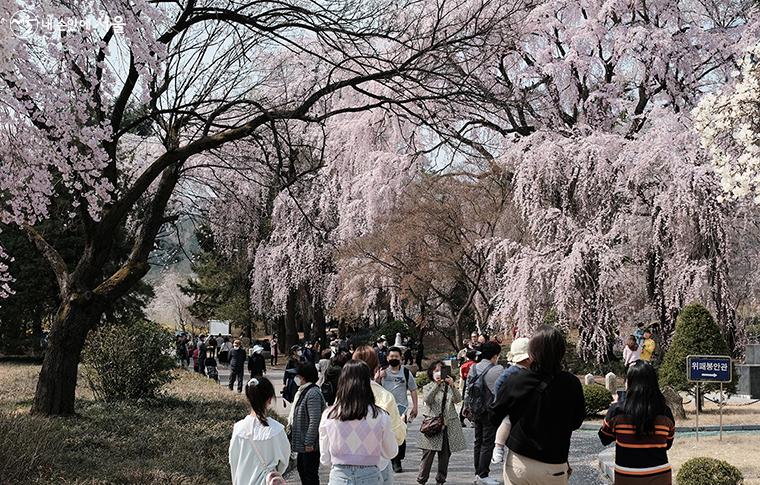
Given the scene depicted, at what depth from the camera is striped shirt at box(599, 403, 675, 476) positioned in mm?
5938

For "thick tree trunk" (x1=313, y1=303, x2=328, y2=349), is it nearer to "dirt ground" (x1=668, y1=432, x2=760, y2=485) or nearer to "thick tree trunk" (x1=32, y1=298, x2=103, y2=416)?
"thick tree trunk" (x1=32, y1=298, x2=103, y2=416)

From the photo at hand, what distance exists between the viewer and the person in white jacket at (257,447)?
591 cm

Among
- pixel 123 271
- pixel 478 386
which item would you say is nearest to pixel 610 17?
pixel 123 271

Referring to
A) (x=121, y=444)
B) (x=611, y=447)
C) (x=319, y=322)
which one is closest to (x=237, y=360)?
(x=121, y=444)

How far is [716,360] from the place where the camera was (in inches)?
548

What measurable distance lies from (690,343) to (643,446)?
12776 millimetres

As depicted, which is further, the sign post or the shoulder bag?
the sign post

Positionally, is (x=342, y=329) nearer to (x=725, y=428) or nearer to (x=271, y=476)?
(x=725, y=428)

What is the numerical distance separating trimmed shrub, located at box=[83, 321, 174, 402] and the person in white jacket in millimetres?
11804

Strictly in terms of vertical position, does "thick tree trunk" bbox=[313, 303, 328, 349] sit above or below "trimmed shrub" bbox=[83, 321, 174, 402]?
above

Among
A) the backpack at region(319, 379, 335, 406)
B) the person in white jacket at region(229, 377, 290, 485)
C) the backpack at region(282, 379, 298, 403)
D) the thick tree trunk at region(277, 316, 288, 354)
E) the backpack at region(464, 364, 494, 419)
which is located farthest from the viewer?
the thick tree trunk at region(277, 316, 288, 354)

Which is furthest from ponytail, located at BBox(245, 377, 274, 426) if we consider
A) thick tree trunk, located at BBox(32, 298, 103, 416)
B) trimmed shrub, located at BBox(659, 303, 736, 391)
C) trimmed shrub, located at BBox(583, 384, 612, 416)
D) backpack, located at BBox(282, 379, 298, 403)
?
trimmed shrub, located at BBox(659, 303, 736, 391)

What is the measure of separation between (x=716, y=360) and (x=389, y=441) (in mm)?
9609

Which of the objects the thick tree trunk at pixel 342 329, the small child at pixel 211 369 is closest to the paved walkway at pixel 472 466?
the small child at pixel 211 369
